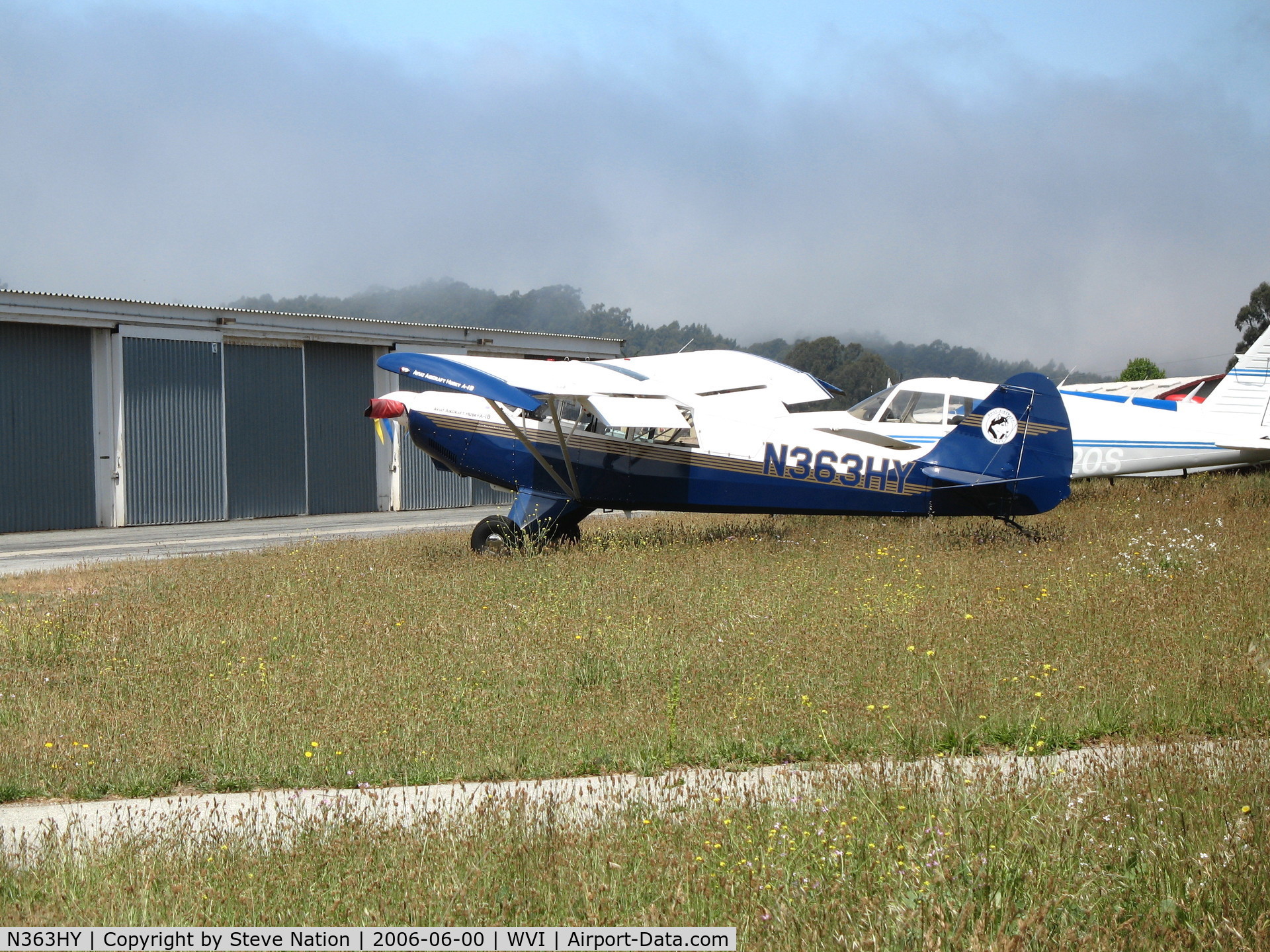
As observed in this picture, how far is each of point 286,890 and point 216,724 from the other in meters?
2.91

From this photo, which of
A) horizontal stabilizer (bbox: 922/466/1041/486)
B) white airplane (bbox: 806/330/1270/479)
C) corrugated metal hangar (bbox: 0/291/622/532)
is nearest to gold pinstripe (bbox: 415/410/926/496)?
horizontal stabilizer (bbox: 922/466/1041/486)

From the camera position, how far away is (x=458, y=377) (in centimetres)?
1297

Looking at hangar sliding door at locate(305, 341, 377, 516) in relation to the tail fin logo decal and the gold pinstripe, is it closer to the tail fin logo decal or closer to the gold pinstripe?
the gold pinstripe

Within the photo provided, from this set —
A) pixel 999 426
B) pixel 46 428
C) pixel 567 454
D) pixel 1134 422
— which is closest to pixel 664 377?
pixel 567 454

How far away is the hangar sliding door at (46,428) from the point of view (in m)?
22.5

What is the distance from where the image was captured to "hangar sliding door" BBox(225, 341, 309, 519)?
2602 cm

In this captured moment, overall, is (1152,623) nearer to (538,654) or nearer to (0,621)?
(538,654)

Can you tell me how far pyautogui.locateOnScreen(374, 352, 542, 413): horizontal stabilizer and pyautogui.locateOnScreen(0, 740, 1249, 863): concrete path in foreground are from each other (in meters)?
7.45

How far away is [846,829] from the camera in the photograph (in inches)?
158

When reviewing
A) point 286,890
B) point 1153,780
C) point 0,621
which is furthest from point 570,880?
point 0,621

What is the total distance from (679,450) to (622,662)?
6430mm

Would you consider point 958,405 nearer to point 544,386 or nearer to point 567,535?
point 567,535

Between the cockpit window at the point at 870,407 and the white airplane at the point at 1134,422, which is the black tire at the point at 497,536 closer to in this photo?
the white airplane at the point at 1134,422

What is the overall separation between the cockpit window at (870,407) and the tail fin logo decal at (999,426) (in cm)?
455
